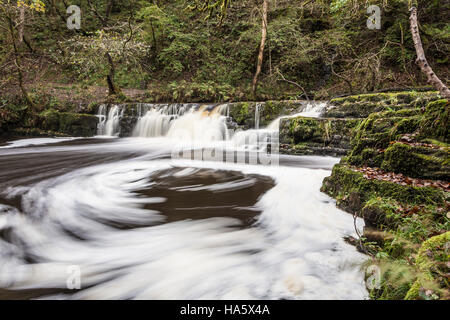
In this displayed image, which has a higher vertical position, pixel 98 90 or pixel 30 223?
pixel 98 90

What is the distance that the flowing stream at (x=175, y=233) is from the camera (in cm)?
213

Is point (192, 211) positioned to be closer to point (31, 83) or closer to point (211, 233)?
point (211, 233)

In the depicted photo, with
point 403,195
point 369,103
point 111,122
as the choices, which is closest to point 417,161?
point 403,195

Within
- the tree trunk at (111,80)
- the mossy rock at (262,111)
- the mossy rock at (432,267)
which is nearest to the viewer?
the mossy rock at (432,267)

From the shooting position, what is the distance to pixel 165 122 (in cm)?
1257

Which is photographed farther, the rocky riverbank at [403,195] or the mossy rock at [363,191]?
the mossy rock at [363,191]

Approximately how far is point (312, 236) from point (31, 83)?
19596 mm

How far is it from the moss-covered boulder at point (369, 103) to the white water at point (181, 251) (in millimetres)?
4756

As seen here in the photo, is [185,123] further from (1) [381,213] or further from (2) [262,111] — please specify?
(1) [381,213]

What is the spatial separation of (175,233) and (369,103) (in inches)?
300

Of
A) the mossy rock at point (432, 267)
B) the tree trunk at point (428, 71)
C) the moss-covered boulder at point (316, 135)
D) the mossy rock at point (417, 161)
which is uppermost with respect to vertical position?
the tree trunk at point (428, 71)

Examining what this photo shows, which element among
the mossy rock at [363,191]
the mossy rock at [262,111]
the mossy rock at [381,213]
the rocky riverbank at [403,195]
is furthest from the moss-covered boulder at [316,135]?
the mossy rock at [381,213]

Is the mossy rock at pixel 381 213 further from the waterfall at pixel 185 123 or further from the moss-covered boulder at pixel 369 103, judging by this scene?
the waterfall at pixel 185 123
